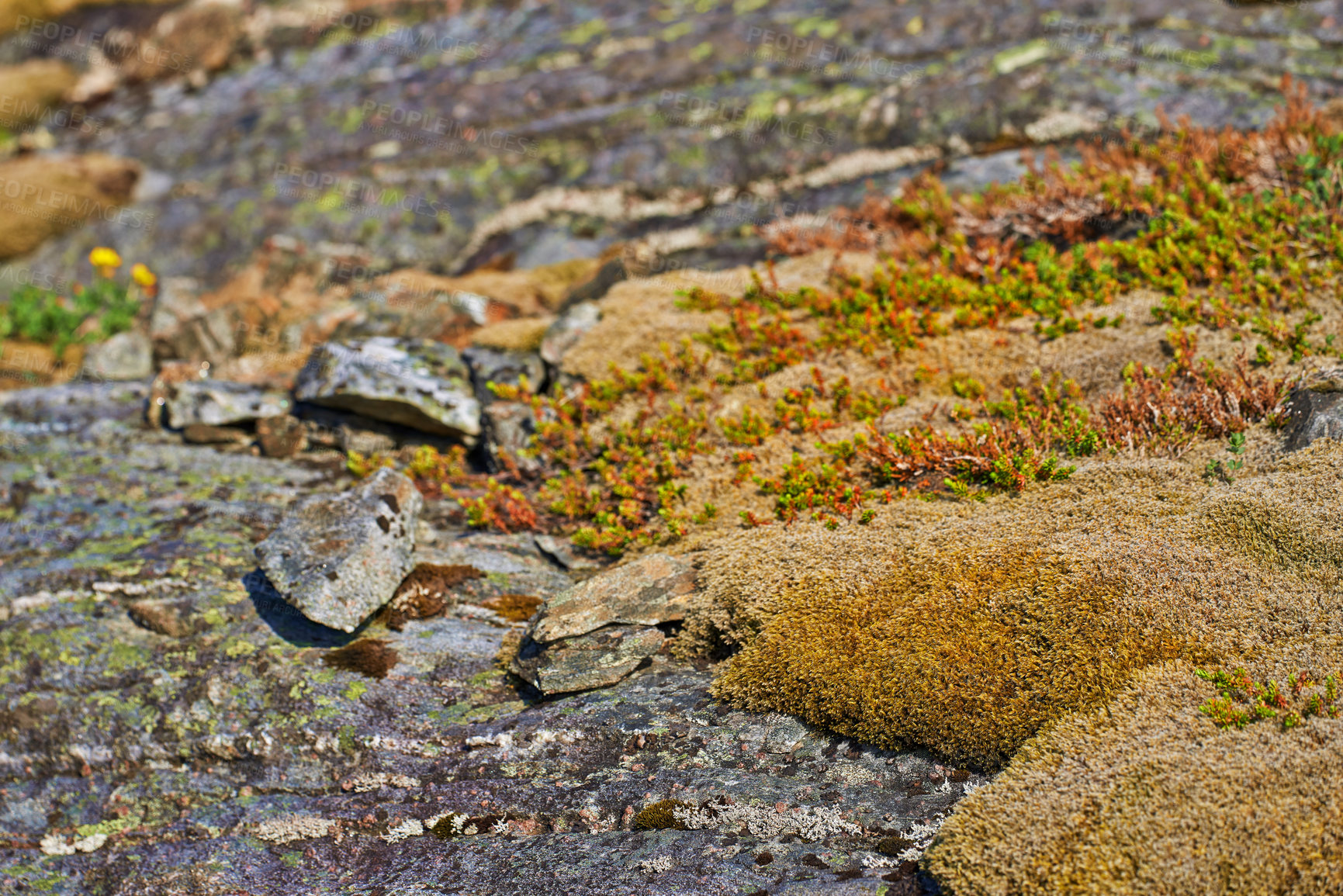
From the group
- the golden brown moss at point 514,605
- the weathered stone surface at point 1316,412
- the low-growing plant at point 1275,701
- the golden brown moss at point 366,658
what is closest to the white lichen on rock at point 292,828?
the golden brown moss at point 366,658

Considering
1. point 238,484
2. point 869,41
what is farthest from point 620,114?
point 238,484

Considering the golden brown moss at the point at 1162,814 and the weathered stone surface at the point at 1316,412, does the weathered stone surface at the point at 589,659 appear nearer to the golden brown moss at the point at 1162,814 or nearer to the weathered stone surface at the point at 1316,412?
the golden brown moss at the point at 1162,814

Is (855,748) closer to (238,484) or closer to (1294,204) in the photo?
(238,484)

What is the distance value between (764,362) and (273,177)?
514 inches

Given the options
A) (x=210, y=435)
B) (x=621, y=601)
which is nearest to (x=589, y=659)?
(x=621, y=601)

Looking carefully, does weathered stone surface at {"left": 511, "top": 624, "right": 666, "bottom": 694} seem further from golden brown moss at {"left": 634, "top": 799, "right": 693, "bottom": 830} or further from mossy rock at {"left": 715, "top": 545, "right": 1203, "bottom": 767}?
golden brown moss at {"left": 634, "top": 799, "right": 693, "bottom": 830}

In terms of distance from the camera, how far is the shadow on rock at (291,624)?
6832mm

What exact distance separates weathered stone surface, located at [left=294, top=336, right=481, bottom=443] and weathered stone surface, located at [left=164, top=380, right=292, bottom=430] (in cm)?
38

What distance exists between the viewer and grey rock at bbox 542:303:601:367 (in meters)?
10.4

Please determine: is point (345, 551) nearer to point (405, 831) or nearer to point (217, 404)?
point (405, 831)

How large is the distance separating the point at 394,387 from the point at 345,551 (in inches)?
122

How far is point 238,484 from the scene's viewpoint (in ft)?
29.6

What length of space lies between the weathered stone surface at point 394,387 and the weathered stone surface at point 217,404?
1.26 feet

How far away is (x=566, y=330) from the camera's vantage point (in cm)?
1057
